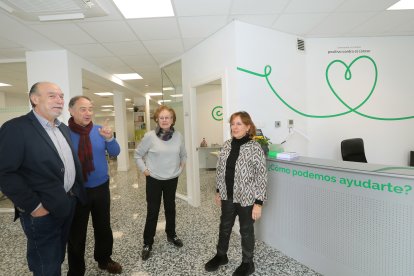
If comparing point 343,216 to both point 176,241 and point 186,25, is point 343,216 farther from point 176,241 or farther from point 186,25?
point 186,25

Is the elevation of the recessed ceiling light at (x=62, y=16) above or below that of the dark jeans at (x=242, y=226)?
above

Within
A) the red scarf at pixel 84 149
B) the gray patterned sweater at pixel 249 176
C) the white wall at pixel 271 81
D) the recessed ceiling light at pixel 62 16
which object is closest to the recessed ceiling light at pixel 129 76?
the recessed ceiling light at pixel 62 16

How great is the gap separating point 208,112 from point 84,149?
5.48m

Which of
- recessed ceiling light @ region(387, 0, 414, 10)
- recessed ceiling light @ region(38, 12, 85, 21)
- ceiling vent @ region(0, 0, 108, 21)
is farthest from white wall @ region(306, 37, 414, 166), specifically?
recessed ceiling light @ region(38, 12, 85, 21)

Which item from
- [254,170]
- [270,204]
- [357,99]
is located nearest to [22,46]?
[254,170]

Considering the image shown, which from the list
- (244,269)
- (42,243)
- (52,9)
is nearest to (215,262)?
(244,269)

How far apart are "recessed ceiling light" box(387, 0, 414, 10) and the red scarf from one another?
12.5 ft

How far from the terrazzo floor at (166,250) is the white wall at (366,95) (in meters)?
2.04

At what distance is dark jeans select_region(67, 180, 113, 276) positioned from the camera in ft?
6.07

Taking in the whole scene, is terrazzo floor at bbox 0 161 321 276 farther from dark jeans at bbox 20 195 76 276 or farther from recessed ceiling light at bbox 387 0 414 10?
recessed ceiling light at bbox 387 0 414 10

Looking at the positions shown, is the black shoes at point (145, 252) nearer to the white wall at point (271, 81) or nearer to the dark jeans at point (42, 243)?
the dark jeans at point (42, 243)

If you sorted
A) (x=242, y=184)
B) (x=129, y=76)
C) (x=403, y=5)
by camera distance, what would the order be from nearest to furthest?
(x=242, y=184) → (x=403, y=5) → (x=129, y=76)

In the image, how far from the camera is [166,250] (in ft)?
8.38

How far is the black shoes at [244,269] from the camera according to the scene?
6.73 ft
